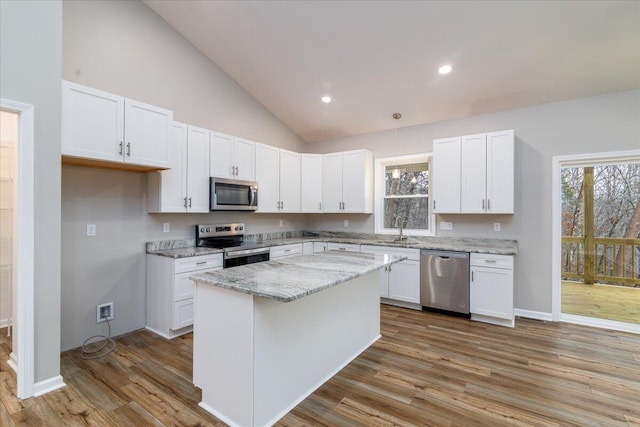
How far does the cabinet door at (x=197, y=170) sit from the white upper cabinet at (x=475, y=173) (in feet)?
10.1

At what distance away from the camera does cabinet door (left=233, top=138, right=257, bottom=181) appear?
4172 millimetres

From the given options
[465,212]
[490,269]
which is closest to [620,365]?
[490,269]

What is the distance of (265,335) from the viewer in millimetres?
1862

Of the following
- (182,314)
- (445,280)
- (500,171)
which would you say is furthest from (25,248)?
(500,171)

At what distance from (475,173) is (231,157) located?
3.24 m

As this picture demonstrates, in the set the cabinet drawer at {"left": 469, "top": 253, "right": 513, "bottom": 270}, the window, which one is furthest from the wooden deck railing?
the window

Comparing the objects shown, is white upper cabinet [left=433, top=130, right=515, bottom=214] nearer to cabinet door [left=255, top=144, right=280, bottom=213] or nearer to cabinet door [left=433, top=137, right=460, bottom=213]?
cabinet door [left=433, top=137, right=460, bottom=213]

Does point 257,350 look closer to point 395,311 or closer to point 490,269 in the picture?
point 395,311

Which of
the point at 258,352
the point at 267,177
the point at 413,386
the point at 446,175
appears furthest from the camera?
the point at 267,177

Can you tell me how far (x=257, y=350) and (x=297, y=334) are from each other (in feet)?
1.28

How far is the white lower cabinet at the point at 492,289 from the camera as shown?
11.9 feet

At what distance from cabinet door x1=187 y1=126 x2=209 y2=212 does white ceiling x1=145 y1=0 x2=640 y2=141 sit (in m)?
1.24

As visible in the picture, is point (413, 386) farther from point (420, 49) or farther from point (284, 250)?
point (420, 49)

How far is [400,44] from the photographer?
3.31 meters
